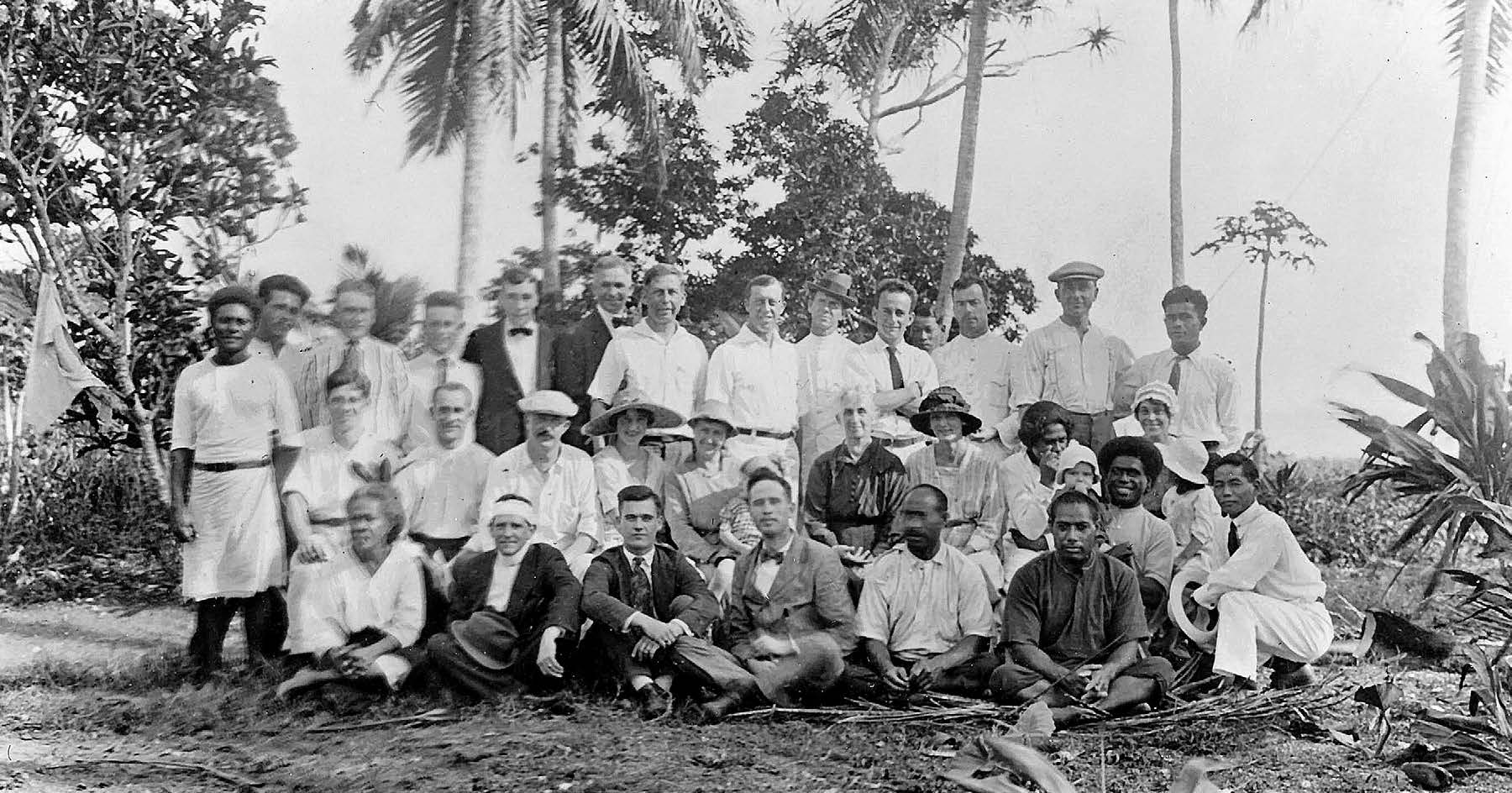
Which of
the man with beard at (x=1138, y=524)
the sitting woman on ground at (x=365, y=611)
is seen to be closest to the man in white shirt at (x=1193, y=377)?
the man with beard at (x=1138, y=524)

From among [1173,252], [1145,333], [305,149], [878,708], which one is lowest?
[878,708]

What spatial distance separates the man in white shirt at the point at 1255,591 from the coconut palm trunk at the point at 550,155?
106 inches

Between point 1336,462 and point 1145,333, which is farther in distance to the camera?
point 1336,462

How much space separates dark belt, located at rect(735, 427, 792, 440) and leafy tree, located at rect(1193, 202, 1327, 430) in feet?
6.03

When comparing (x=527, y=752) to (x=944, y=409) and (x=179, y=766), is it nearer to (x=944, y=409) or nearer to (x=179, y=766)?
(x=179, y=766)

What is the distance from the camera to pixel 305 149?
5.10 metres

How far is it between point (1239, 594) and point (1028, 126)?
198 centimetres

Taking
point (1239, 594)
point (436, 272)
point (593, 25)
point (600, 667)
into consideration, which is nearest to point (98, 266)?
point (436, 272)

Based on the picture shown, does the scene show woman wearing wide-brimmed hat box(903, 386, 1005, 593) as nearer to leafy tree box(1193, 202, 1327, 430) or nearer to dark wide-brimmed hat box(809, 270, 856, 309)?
dark wide-brimmed hat box(809, 270, 856, 309)

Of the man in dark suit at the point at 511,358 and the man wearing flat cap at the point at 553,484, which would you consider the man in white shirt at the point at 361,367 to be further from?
the man wearing flat cap at the point at 553,484

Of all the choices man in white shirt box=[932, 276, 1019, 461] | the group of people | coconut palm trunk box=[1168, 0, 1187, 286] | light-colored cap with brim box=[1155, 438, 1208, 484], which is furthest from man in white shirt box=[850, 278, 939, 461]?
coconut palm trunk box=[1168, 0, 1187, 286]

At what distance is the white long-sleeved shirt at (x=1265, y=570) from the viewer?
15.3ft

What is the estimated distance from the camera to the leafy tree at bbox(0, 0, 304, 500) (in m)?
5.23

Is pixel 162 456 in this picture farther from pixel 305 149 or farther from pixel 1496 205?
pixel 1496 205
